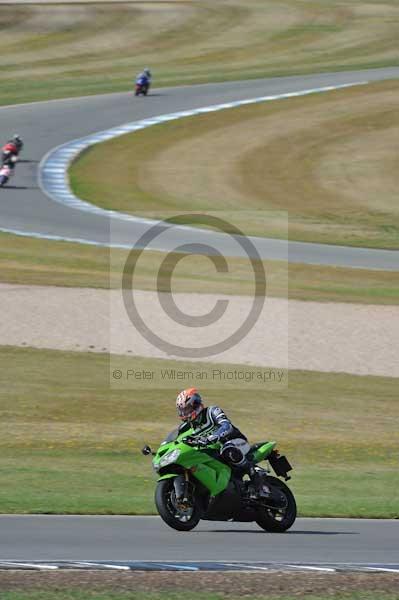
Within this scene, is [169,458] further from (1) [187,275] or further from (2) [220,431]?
(1) [187,275]

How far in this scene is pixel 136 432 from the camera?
1922 cm

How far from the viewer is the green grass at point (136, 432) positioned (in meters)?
15.3

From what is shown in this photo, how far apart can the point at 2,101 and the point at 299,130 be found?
15661 mm

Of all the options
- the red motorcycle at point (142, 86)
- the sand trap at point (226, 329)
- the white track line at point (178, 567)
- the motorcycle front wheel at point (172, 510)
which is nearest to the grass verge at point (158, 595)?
the white track line at point (178, 567)

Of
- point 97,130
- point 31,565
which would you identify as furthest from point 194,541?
point 97,130

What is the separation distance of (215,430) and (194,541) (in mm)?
1139

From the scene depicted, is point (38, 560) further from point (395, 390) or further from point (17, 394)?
point (395, 390)

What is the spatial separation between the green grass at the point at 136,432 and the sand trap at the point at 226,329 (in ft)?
2.47

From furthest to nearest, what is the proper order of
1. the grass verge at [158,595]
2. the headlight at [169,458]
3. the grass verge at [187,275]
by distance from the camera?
the grass verge at [187,275], the headlight at [169,458], the grass verge at [158,595]

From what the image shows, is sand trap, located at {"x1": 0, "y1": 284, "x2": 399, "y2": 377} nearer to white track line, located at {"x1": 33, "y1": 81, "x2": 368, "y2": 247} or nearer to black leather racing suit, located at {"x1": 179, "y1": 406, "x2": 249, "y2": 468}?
white track line, located at {"x1": 33, "y1": 81, "x2": 368, "y2": 247}

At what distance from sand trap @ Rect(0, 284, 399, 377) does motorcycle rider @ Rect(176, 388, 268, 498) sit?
10.0m

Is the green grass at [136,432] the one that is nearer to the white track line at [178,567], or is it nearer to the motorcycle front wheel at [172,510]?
the motorcycle front wheel at [172,510]

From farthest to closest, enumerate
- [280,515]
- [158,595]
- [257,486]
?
[280,515] < [257,486] < [158,595]

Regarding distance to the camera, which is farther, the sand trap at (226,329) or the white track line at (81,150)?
the white track line at (81,150)
